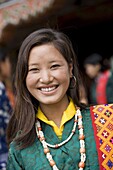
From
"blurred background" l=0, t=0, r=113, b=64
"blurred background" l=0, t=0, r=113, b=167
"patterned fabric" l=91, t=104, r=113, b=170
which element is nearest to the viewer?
"patterned fabric" l=91, t=104, r=113, b=170

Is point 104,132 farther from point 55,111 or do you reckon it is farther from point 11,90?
point 11,90

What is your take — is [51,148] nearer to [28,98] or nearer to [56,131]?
[56,131]

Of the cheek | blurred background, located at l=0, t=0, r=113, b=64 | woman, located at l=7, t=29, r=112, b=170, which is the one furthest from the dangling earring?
blurred background, located at l=0, t=0, r=113, b=64

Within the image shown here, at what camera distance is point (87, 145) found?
96.4 inches

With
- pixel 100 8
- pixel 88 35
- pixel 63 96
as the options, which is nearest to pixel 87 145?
pixel 63 96

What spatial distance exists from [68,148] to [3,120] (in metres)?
1.59

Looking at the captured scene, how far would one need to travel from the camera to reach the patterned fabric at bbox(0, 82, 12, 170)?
383 cm

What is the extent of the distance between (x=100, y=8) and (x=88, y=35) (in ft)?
8.95

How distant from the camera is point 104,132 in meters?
2.46

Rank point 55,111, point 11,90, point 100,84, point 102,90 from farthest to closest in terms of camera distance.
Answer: point 100,84
point 102,90
point 11,90
point 55,111

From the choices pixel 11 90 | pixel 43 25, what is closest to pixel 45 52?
pixel 43 25

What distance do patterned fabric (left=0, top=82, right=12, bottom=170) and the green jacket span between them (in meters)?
1.27

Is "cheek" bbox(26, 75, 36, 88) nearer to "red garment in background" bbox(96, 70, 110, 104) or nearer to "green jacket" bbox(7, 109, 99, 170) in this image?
"green jacket" bbox(7, 109, 99, 170)

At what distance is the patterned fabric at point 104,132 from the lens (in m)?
2.39
